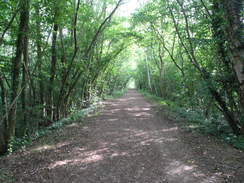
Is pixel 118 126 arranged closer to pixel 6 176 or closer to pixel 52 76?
pixel 52 76

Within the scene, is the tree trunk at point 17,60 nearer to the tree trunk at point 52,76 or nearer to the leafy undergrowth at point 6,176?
the tree trunk at point 52,76

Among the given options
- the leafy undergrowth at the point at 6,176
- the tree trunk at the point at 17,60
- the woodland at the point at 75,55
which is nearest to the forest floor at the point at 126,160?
the leafy undergrowth at the point at 6,176

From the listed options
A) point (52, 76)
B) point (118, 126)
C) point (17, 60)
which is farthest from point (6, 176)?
point (52, 76)

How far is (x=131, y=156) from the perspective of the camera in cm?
480

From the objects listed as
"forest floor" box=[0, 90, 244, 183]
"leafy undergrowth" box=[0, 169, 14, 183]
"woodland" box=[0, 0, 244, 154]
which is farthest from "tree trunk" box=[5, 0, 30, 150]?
"leafy undergrowth" box=[0, 169, 14, 183]

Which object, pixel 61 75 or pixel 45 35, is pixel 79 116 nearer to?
pixel 61 75

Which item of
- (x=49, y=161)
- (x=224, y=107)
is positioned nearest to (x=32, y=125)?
(x=49, y=161)

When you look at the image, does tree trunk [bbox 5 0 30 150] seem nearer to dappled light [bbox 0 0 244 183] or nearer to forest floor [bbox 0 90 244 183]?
dappled light [bbox 0 0 244 183]

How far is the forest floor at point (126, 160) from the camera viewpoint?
3748mm

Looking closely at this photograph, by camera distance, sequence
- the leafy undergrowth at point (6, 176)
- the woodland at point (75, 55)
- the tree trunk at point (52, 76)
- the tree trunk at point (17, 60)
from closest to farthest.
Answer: the leafy undergrowth at point (6, 176) < the woodland at point (75, 55) < the tree trunk at point (17, 60) < the tree trunk at point (52, 76)

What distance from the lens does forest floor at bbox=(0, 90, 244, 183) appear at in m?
3.75

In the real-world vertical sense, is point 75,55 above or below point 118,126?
above

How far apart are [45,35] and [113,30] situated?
306 inches

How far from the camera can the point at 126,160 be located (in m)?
4.57
